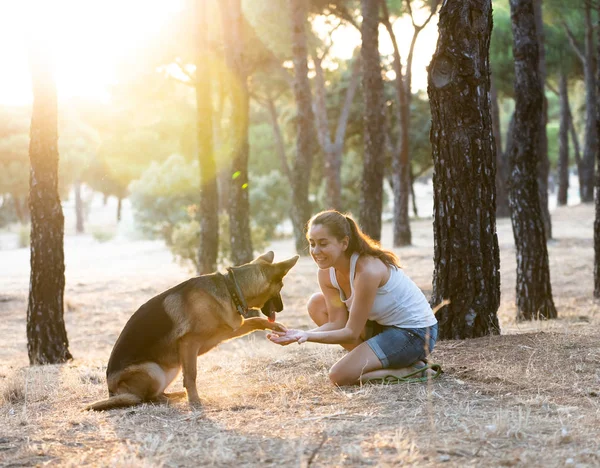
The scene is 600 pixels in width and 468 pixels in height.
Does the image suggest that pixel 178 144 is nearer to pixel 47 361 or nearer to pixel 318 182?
pixel 318 182

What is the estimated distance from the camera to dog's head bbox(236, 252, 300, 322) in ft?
20.1

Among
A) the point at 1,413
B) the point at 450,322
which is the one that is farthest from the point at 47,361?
the point at 450,322

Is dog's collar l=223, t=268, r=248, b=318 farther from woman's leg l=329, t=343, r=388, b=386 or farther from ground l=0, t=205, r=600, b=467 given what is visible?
woman's leg l=329, t=343, r=388, b=386

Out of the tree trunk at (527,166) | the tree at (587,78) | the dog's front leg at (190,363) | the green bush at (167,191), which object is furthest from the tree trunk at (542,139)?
the green bush at (167,191)

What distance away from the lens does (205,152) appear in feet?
53.6

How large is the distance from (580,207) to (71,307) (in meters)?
24.0

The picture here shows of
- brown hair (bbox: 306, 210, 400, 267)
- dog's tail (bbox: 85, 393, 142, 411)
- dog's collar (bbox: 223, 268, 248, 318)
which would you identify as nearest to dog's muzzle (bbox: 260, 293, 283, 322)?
dog's collar (bbox: 223, 268, 248, 318)

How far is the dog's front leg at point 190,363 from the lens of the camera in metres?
5.84

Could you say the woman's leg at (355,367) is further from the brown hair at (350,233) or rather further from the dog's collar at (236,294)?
the dog's collar at (236,294)

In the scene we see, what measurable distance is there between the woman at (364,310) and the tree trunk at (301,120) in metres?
13.4

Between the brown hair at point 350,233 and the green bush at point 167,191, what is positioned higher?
the green bush at point 167,191

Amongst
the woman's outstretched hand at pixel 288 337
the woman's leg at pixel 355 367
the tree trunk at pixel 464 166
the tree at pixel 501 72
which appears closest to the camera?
the woman's outstretched hand at pixel 288 337

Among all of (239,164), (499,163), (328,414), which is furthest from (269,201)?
(328,414)

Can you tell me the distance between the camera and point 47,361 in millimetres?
9273
